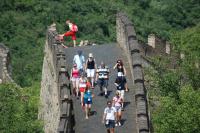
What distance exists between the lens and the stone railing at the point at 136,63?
151 feet

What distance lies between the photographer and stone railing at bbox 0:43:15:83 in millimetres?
74238

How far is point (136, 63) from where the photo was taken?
5000cm

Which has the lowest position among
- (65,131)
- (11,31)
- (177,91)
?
(65,131)

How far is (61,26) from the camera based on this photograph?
94625 mm

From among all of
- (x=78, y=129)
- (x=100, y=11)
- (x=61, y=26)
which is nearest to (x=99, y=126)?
(x=78, y=129)

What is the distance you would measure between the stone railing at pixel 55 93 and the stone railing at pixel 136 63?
2.92 meters

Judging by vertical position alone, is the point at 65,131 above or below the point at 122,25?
below

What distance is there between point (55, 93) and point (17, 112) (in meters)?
6.40

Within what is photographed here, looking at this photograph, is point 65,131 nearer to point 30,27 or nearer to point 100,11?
point 30,27

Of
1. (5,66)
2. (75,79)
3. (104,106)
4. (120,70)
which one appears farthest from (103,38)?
(104,106)

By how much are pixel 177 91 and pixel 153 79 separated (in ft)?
6.04

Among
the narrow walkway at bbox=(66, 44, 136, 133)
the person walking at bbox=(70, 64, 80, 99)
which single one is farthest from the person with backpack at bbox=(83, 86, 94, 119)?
the person walking at bbox=(70, 64, 80, 99)

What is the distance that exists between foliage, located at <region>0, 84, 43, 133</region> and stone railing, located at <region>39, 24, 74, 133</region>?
0.74 m

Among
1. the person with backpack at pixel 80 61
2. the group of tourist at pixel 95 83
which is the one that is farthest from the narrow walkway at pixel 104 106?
the person with backpack at pixel 80 61
